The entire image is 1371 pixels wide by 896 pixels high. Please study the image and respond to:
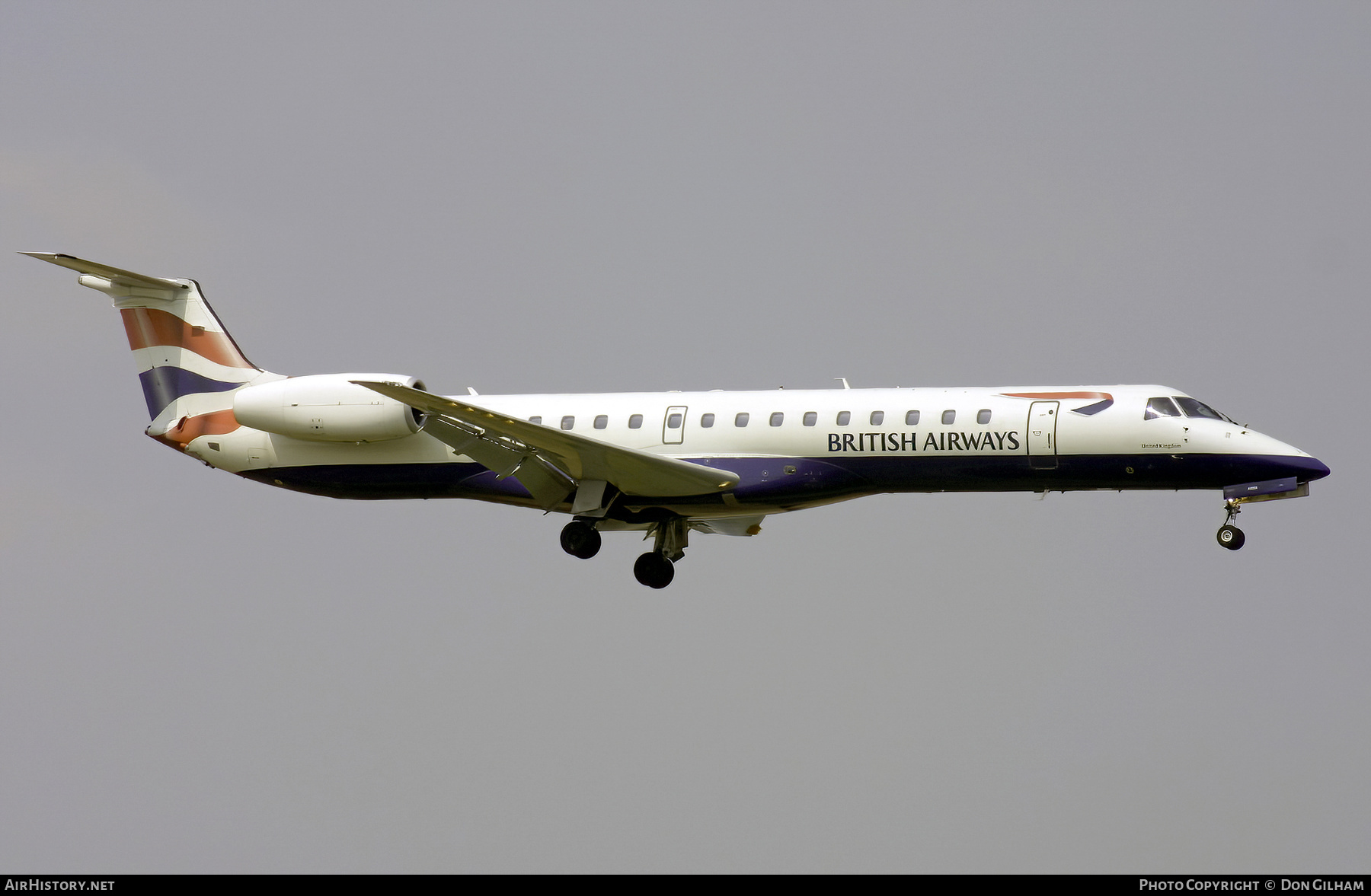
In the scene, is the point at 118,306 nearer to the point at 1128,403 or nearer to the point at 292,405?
the point at 292,405

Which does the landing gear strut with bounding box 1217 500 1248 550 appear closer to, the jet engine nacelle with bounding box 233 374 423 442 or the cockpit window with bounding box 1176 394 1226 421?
the cockpit window with bounding box 1176 394 1226 421

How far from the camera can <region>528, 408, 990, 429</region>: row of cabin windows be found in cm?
2738

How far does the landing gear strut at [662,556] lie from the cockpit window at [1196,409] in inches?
348

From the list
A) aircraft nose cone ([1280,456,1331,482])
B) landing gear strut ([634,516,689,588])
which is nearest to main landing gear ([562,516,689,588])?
landing gear strut ([634,516,689,588])

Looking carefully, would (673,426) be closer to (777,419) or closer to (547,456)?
(777,419)

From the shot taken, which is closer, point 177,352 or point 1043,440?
point 1043,440

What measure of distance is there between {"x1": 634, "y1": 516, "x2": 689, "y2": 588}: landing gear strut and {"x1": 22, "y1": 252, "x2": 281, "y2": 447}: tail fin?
7525 millimetres

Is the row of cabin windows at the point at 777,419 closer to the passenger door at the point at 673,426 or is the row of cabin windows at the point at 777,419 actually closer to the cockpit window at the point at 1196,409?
the passenger door at the point at 673,426

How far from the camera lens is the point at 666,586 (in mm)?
31234

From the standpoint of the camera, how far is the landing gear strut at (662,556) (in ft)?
102

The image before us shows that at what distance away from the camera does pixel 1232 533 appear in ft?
88.3

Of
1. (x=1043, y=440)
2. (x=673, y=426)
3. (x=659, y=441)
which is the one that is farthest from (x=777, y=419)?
(x=1043, y=440)

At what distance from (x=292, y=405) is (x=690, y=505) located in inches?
273

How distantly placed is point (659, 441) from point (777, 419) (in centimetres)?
206
